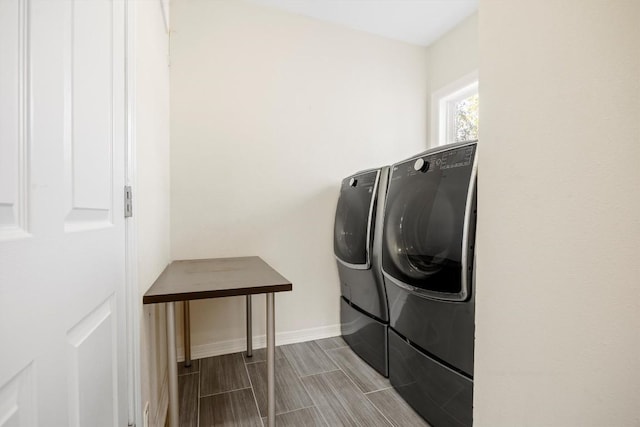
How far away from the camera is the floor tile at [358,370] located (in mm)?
1666

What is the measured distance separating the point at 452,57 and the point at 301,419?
9.75ft

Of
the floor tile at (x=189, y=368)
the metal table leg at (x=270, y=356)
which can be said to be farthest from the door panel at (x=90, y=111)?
the floor tile at (x=189, y=368)

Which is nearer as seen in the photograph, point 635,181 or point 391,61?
point 635,181

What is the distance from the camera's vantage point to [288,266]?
2.26m

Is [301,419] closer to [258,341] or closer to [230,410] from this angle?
[230,410]

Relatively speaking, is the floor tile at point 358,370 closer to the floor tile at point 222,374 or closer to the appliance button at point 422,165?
the floor tile at point 222,374

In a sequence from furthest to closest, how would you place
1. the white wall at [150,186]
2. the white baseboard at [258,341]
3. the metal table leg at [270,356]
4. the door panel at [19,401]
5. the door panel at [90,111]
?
the white baseboard at [258,341] < the metal table leg at [270,356] < the white wall at [150,186] < the door panel at [90,111] < the door panel at [19,401]

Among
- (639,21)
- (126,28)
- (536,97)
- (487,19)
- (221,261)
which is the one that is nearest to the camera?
(639,21)

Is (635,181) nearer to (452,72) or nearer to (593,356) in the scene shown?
(593,356)

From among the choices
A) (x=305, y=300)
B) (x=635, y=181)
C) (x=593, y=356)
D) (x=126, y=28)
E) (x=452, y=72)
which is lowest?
(x=305, y=300)

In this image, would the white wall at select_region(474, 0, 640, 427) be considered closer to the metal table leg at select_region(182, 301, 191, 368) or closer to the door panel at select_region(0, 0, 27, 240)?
the door panel at select_region(0, 0, 27, 240)

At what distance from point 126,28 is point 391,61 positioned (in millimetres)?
Result: 2291

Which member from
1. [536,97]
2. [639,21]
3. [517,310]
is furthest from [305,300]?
[639,21]

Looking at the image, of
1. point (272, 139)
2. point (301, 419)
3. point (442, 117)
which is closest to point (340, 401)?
point (301, 419)
